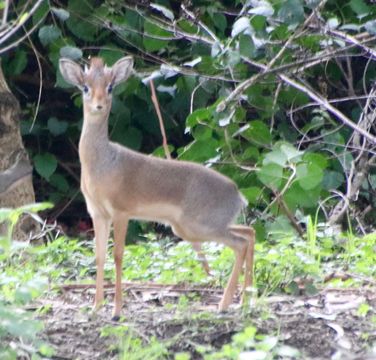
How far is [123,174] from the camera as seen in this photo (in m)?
5.82

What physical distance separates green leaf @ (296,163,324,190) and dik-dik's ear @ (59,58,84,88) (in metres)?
1.68

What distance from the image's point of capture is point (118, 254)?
564 centimetres

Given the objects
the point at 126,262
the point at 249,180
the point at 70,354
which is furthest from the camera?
the point at 249,180

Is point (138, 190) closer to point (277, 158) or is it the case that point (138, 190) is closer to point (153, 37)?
point (277, 158)

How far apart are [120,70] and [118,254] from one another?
2.98ft

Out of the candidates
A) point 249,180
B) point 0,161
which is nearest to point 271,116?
point 249,180

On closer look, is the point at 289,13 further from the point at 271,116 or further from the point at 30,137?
the point at 30,137

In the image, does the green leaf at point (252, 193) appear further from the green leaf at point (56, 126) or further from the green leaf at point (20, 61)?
the green leaf at point (20, 61)

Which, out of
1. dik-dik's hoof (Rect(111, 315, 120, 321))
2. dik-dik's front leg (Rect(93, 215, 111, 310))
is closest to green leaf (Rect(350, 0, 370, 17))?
dik-dik's front leg (Rect(93, 215, 111, 310))

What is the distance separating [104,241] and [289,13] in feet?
7.38

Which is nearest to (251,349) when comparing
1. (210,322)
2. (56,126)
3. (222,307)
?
(210,322)

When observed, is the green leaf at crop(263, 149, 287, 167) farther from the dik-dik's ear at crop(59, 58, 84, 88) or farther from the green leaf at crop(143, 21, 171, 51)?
the green leaf at crop(143, 21, 171, 51)

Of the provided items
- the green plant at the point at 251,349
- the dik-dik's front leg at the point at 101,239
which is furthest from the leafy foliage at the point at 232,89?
the green plant at the point at 251,349

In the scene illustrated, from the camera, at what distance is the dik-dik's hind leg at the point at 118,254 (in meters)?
5.42
